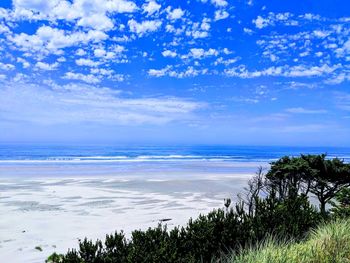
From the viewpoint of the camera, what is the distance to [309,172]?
14250mm

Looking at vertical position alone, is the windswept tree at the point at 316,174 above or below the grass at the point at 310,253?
above

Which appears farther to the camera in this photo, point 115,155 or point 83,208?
point 115,155

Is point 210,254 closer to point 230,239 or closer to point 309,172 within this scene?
point 230,239

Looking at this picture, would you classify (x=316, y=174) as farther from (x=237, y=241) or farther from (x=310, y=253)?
(x=310, y=253)

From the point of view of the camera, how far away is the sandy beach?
11.8m

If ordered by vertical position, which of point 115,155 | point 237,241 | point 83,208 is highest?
point 115,155

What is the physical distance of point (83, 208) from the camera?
698 inches

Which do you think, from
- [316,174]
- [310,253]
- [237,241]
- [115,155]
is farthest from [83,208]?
[115,155]

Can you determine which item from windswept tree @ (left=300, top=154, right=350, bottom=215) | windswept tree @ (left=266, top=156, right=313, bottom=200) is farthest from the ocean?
windswept tree @ (left=300, top=154, right=350, bottom=215)

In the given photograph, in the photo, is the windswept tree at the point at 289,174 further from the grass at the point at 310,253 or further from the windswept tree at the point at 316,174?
the grass at the point at 310,253

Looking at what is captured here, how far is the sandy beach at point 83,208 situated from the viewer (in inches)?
464

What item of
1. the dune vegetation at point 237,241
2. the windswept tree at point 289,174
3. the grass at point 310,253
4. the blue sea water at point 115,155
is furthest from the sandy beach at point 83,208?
the blue sea water at point 115,155

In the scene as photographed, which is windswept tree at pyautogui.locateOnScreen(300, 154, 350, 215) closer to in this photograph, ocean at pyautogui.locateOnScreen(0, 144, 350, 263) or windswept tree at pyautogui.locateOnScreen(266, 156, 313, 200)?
windswept tree at pyautogui.locateOnScreen(266, 156, 313, 200)

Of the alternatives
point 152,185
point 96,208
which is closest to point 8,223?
point 96,208
